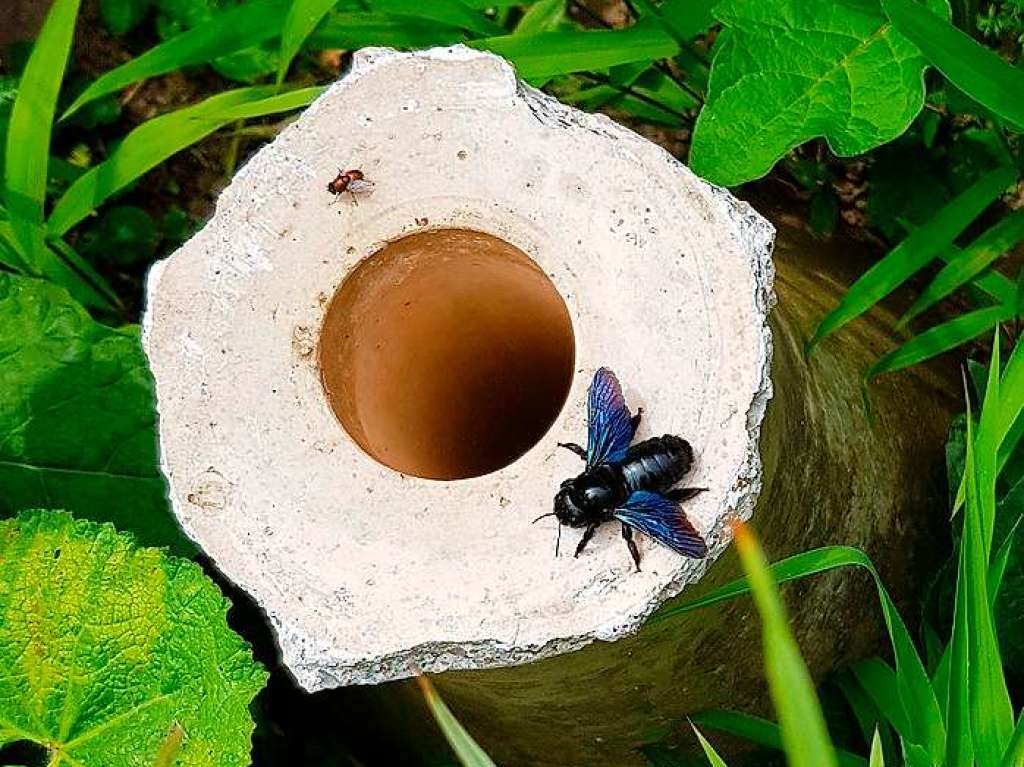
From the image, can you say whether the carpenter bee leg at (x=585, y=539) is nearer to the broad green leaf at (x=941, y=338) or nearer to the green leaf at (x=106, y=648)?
the green leaf at (x=106, y=648)

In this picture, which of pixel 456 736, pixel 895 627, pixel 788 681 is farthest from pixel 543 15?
pixel 788 681

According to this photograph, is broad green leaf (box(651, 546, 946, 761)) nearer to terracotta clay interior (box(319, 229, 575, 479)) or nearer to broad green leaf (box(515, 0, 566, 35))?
terracotta clay interior (box(319, 229, 575, 479))

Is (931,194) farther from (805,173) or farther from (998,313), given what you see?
(998,313)

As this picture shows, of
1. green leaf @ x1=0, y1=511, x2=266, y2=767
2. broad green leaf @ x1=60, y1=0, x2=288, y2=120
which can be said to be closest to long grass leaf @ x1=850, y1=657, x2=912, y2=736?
green leaf @ x1=0, y1=511, x2=266, y2=767

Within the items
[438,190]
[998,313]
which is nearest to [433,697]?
[438,190]

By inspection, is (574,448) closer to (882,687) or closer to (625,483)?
(625,483)

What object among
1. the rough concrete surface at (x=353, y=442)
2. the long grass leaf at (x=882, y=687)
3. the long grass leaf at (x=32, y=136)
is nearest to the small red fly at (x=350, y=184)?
the rough concrete surface at (x=353, y=442)
